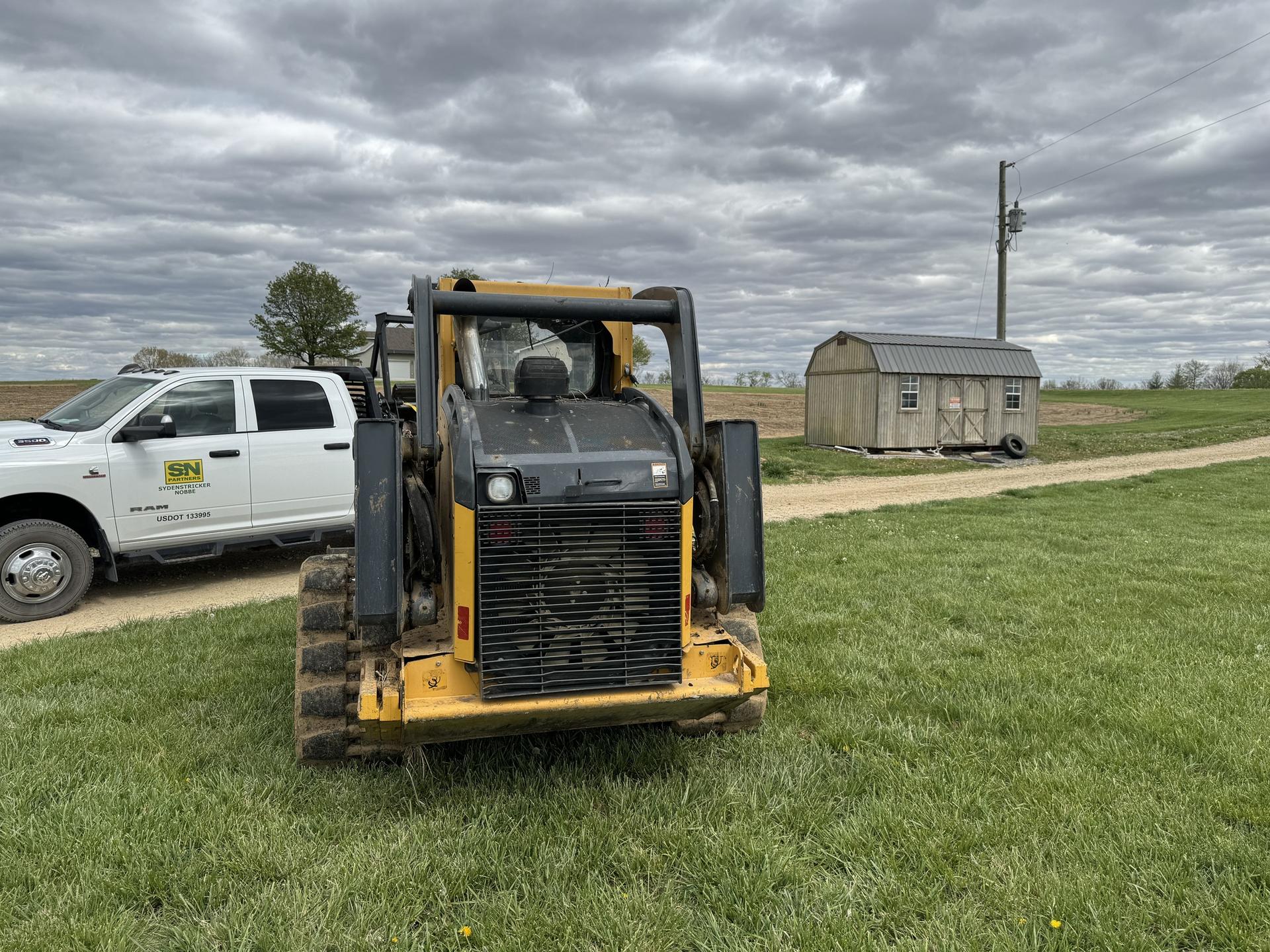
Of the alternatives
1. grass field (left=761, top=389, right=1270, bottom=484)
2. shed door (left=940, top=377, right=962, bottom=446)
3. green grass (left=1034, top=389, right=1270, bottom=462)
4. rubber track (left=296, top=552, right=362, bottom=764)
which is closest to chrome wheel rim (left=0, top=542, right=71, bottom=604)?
rubber track (left=296, top=552, right=362, bottom=764)

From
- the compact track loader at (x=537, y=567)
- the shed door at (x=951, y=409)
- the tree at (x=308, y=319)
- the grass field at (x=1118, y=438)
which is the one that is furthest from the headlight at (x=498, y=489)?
the tree at (x=308, y=319)

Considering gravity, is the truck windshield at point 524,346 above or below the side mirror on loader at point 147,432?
above

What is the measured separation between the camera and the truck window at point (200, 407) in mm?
7844

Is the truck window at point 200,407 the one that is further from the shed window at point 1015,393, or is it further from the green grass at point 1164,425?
the shed window at point 1015,393

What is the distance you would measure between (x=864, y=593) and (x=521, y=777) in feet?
14.0

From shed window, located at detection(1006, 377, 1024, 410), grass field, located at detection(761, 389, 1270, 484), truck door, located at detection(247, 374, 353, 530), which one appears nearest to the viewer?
truck door, located at detection(247, 374, 353, 530)

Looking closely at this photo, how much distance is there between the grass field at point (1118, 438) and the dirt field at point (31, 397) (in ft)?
67.7

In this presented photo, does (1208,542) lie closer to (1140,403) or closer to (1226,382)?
(1140,403)

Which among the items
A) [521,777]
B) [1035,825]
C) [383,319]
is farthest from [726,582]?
[383,319]

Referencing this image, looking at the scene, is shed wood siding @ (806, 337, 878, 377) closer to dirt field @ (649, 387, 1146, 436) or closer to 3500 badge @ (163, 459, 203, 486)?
dirt field @ (649, 387, 1146, 436)

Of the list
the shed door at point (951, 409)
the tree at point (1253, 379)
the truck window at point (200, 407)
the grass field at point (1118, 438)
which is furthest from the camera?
the tree at point (1253, 379)

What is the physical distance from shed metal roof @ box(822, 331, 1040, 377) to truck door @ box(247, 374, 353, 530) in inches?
A: 661

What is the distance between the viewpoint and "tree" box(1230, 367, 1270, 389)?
230 feet

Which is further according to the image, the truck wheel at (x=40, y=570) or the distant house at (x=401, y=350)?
the distant house at (x=401, y=350)
